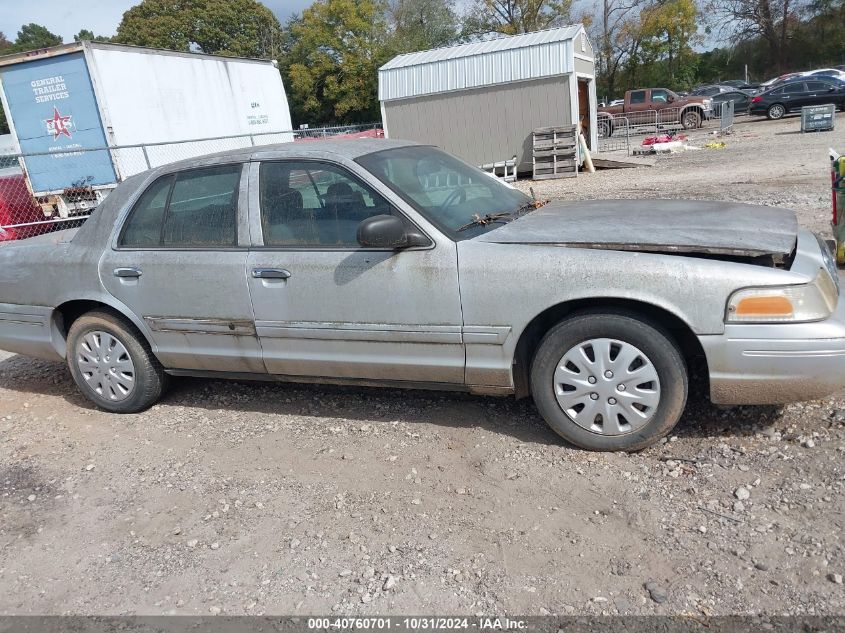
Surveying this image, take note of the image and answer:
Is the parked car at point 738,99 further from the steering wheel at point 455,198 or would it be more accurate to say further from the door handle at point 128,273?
the door handle at point 128,273

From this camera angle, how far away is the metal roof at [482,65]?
57.5 ft

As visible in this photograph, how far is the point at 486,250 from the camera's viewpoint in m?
3.51

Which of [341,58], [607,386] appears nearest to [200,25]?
[341,58]

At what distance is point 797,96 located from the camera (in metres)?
26.6

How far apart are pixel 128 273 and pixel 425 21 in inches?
2091

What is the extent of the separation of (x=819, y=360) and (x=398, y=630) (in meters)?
2.20

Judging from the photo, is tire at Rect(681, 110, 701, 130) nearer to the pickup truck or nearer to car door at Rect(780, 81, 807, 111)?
the pickup truck

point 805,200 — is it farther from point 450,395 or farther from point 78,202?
point 78,202

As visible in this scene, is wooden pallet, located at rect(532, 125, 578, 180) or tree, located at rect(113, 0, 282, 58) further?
tree, located at rect(113, 0, 282, 58)

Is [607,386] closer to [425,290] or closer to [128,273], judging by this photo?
[425,290]

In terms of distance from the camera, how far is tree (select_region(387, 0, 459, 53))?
168 ft

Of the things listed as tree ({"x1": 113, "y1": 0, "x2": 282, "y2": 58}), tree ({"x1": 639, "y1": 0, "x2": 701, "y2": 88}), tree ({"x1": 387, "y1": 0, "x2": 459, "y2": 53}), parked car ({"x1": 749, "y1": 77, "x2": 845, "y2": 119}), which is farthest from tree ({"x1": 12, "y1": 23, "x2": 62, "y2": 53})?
parked car ({"x1": 749, "y1": 77, "x2": 845, "y2": 119})

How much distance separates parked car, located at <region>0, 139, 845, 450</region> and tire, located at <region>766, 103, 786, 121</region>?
27188mm

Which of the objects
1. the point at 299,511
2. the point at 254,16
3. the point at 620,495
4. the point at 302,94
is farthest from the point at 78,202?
the point at 254,16
